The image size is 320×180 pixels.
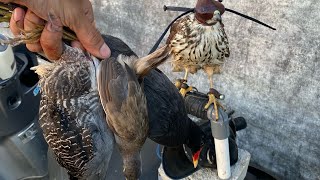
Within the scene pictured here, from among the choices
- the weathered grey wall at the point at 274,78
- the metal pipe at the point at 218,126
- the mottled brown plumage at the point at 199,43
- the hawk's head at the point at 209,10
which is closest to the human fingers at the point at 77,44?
the mottled brown plumage at the point at 199,43

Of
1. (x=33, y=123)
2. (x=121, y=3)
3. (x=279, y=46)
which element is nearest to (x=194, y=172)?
(x=279, y=46)

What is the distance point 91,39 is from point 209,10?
2.15 ft

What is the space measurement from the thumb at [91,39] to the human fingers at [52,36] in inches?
3.5

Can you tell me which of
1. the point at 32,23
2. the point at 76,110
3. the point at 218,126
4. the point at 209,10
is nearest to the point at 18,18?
the point at 32,23

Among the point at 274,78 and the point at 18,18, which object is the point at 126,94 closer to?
the point at 18,18

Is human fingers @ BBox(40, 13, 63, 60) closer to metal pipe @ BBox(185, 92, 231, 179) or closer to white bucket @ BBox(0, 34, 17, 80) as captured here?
metal pipe @ BBox(185, 92, 231, 179)

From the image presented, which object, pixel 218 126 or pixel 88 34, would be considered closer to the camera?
pixel 88 34

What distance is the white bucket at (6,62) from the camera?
315 centimetres

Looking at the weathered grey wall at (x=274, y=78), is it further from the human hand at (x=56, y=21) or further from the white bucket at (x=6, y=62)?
the human hand at (x=56, y=21)

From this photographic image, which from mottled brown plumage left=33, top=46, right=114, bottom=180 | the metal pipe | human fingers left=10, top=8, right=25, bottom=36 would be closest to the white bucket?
mottled brown plumage left=33, top=46, right=114, bottom=180

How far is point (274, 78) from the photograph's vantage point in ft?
11.1

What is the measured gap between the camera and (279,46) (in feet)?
10.8

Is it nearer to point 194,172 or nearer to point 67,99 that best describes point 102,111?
point 67,99

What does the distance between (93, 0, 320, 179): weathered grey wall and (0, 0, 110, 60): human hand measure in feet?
4.90
